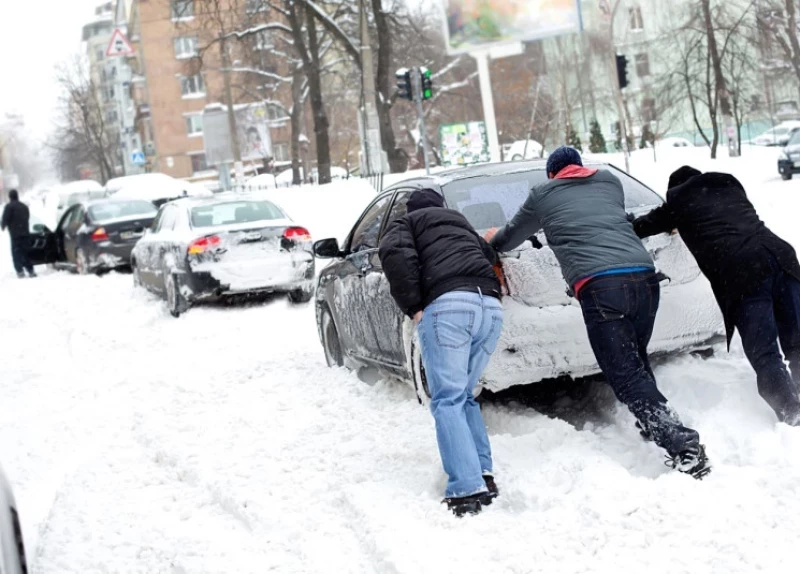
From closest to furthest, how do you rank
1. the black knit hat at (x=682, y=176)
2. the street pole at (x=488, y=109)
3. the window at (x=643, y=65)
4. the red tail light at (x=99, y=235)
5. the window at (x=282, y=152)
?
the black knit hat at (x=682, y=176), the red tail light at (x=99, y=235), the street pole at (x=488, y=109), the window at (x=643, y=65), the window at (x=282, y=152)

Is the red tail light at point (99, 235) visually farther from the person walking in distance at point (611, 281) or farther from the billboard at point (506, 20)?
the billboard at point (506, 20)

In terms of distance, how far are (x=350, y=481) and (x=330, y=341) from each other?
2999 millimetres

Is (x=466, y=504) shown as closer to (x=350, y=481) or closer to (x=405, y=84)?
(x=350, y=481)

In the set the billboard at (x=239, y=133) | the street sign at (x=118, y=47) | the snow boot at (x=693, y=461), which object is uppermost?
the street sign at (x=118, y=47)

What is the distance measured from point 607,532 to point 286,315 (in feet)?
27.8

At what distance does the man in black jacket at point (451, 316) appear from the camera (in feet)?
17.0

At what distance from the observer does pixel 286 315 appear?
1265cm

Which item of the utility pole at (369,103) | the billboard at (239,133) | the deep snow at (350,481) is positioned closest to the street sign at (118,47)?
the billboard at (239,133)

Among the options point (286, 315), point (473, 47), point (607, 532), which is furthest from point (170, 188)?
point (607, 532)

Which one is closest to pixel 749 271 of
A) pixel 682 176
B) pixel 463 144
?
pixel 682 176

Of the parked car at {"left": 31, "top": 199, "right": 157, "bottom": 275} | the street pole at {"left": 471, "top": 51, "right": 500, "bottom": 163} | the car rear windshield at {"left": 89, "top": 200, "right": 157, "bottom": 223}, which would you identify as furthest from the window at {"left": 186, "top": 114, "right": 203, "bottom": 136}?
the car rear windshield at {"left": 89, "top": 200, "right": 157, "bottom": 223}

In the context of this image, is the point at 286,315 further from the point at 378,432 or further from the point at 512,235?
the point at 512,235

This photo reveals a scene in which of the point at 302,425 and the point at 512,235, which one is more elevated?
the point at 512,235

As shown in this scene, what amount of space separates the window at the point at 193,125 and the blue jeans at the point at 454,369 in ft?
231
